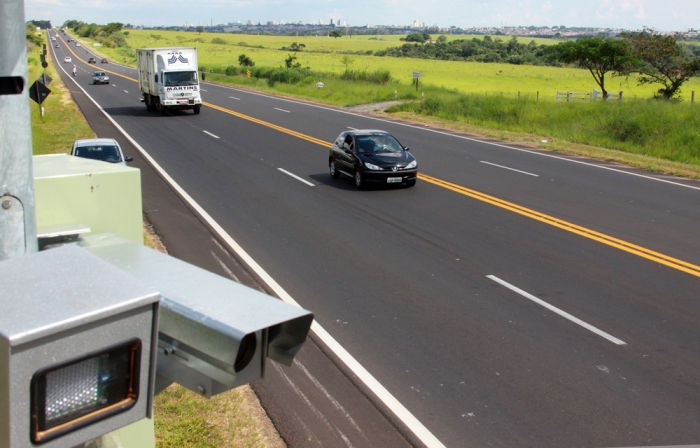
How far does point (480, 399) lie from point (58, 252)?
546cm

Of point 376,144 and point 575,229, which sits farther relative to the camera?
point 376,144

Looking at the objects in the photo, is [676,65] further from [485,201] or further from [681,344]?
[681,344]

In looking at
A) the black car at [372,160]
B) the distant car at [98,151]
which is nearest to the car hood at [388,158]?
the black car at [372,160]

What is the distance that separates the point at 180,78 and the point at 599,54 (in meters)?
25.8

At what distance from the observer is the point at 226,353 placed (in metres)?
1.80

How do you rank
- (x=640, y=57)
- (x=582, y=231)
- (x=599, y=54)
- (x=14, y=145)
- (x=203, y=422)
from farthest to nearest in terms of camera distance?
(x=599, y=54) < (x=640, y=57) < (x=582, y=231) < (x=203, y=422) < (x=14, y=145)

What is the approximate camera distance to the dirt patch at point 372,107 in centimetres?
4097

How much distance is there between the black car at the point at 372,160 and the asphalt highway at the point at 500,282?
1.47 ft

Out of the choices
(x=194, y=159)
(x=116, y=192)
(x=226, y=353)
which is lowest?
(x=194, y=159)

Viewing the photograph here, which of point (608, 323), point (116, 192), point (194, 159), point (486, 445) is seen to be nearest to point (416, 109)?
point (194, 159)

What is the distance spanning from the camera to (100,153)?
15.8 meters

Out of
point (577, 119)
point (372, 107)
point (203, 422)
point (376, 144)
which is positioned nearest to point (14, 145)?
point (203, 422)

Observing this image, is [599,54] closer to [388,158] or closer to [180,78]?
[180,78]

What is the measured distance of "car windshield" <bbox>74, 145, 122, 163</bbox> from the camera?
15579 millimetres
